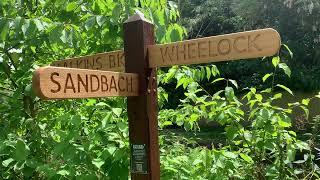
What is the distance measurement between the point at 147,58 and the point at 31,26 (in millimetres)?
774

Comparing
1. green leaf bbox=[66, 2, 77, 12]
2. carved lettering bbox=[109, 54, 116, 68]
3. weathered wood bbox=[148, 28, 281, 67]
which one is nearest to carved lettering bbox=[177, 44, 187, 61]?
weathered wood bbox=[148, 28, 281, 67]

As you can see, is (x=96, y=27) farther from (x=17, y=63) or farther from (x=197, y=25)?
(x=197, y=25)

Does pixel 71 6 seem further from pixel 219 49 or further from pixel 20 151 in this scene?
pixel 219 49

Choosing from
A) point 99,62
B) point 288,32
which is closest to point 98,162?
point 99,62

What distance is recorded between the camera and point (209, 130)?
15.4 meters

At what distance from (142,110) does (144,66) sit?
179 millimetres

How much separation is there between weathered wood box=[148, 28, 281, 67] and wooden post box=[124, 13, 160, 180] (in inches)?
1.8

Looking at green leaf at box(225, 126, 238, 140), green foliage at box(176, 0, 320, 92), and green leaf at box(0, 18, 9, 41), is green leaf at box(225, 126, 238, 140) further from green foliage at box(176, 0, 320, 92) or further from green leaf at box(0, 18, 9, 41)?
green foliage at box(176, 0, 320, 92)

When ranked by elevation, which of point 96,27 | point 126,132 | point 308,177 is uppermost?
point 96,27

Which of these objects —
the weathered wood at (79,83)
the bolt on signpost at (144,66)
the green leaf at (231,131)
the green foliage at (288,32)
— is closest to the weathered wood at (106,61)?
the bolt on signpost at (144,66)

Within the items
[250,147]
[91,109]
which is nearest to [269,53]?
[250,147]

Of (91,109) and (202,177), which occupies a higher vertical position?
(91,109)

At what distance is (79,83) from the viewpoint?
5.29 feet

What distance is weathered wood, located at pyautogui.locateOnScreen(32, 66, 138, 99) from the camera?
1.47 m
